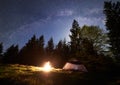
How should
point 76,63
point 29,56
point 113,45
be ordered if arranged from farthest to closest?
point 29,56, point 113,45, point 76,63

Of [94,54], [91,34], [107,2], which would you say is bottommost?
[94,54]

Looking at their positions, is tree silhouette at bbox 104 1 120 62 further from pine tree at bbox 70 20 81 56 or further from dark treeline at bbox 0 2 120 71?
pine tree at bbox 70 20 81 56

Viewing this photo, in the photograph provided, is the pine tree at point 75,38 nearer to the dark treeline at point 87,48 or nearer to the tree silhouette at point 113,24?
the dark treeline at point 87,48

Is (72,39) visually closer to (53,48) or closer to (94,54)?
(94,54)

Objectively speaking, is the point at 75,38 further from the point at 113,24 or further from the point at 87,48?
the point at 113,24

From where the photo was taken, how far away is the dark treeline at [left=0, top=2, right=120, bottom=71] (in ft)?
184

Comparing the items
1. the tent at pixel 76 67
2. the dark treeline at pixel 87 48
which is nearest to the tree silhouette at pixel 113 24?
the dark treeline at pixel 87 48

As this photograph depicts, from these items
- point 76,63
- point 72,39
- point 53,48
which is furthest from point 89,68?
point 53,48

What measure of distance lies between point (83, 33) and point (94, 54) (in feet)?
40.7

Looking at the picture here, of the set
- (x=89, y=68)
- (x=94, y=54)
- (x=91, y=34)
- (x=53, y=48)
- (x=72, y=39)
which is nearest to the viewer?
(x=89, y=68)

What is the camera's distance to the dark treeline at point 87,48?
56.2 m

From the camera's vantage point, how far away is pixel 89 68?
50.9 metres

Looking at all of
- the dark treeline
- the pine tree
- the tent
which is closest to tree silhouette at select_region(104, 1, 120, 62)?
the dark treeline

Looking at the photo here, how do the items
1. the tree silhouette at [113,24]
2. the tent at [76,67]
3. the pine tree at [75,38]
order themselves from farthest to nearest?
the pine tree at [75,38] < the tree silhouette at [113,24] < the tent at [76,67]
